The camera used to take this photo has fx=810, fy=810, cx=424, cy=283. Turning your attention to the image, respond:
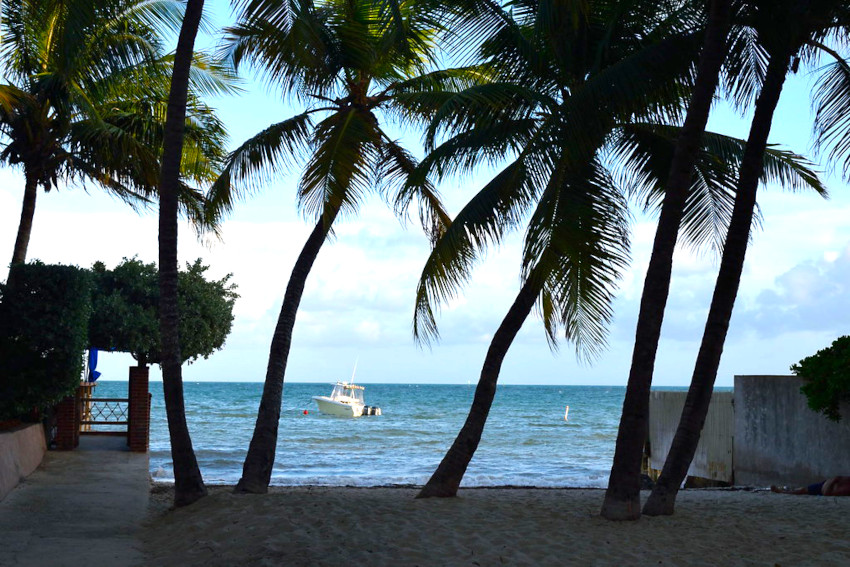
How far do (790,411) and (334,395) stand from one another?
40.0m

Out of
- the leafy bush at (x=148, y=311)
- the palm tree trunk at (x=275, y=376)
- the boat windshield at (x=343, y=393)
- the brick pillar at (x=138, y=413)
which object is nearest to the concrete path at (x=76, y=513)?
the brick pillar at (x=138, y=413)

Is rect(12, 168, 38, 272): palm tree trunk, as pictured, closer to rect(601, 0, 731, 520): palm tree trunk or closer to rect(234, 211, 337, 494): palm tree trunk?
rect(234, 211, 337, 494): palm tree trunk

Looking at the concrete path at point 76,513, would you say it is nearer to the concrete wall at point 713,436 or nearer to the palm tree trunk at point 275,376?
the palm tree trunk at point 275,376

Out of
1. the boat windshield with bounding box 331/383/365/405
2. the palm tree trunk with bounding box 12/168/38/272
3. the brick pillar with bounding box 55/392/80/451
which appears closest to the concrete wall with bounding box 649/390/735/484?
the brick pillar with bounding box 55/392/80/451

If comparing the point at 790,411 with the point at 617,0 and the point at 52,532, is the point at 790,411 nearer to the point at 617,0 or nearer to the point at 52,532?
the point at 617,0

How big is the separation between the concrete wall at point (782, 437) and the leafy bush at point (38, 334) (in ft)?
36.7

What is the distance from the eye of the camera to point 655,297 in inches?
334

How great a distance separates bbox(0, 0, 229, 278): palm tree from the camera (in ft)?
45.0

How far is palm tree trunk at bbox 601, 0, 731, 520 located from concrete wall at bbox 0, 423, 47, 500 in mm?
7451

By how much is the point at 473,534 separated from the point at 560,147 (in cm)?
410

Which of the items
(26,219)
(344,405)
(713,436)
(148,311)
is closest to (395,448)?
(148,311)

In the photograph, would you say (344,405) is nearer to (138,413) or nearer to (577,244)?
(138,413)

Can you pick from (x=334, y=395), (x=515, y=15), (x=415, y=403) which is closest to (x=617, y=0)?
(x=515, y=15)

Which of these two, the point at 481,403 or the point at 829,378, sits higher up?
the point at 829,378
